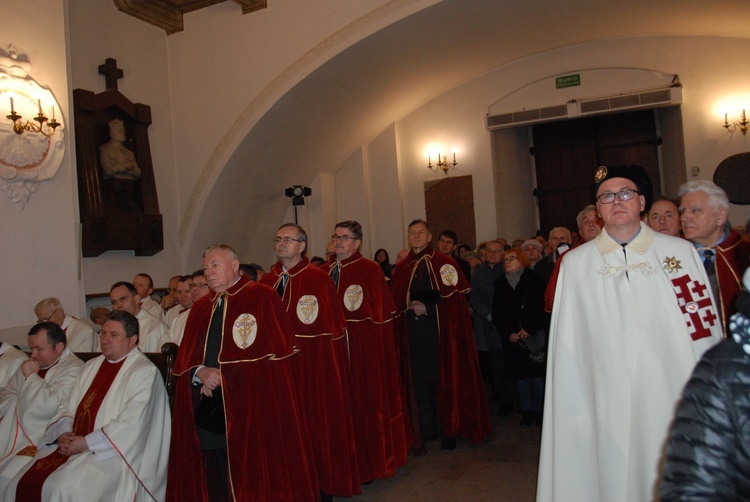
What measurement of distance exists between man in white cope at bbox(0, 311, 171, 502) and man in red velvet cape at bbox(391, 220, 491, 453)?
7.37 feet

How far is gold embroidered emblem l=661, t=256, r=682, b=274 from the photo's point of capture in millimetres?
2590

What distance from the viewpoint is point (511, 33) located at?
10203 millimetres

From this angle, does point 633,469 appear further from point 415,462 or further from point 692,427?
point 415,462

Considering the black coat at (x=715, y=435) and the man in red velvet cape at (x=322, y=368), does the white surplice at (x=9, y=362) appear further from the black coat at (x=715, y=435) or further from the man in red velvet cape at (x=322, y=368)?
the black coat at (x=715, y=435)

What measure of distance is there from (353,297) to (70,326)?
2928 mm

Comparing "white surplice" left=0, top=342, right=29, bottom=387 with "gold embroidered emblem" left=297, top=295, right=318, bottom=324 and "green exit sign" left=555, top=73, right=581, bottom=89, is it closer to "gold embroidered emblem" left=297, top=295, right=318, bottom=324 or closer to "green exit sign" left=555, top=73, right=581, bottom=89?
"gold embroidered emblem" left=297, top=295, right=318, bottom=324

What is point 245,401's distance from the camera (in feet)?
12.8

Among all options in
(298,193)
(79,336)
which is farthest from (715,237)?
(298,193)

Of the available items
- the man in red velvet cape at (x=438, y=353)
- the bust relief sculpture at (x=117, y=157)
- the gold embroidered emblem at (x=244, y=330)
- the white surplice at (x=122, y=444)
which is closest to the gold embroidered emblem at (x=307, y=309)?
the gold embroidered emblem at (x=244, y=330)

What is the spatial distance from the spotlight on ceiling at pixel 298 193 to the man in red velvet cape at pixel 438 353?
5885mm

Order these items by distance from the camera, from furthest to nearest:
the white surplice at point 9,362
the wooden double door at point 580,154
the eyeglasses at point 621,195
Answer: the wooden double door at point 580,154 → the white surplice at point 9,362 → the eyeglasses at point 621,195

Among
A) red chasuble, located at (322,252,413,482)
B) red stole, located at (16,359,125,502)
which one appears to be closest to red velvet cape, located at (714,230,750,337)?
red chasuble, located at (322,252,413,482)

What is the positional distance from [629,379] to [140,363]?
3.06m

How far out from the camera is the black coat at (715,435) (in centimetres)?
112
